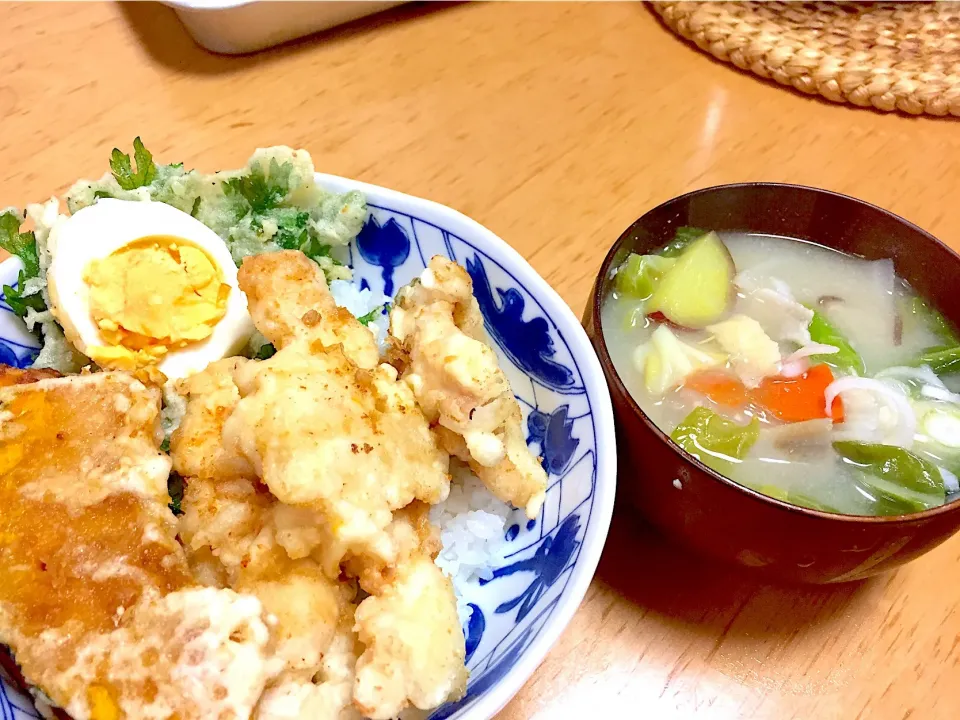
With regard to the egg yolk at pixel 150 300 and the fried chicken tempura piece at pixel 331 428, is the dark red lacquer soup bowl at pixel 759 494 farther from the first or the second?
the egg yolk at pixel 150 300

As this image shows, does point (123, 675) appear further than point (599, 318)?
No

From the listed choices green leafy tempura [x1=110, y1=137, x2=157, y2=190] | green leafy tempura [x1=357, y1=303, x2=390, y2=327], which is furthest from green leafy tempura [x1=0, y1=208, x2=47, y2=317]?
green leafy tempura [x1=357, y1=303, x2=390, y2=327]

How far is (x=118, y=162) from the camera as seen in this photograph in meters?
1.36

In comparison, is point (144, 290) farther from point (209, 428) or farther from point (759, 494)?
point (759, 494)

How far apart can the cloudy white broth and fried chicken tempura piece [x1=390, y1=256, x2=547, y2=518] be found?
237mm

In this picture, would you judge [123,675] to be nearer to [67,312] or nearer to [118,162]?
[67,312]

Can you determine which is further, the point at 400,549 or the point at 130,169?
the point at 130,169

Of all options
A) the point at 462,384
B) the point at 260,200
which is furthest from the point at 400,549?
the point at 260,200

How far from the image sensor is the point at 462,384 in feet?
3.33

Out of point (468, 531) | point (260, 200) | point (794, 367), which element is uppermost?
point (260, 200)

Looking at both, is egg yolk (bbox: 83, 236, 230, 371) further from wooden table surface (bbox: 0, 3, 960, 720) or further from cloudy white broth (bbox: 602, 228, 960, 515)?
cloudy white broth (bbox: 602, 228, 960, 515)

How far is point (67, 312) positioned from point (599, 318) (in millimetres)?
850

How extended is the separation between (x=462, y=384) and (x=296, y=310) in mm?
297

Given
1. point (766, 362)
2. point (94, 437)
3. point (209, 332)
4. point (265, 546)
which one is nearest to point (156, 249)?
point (209, 332)
